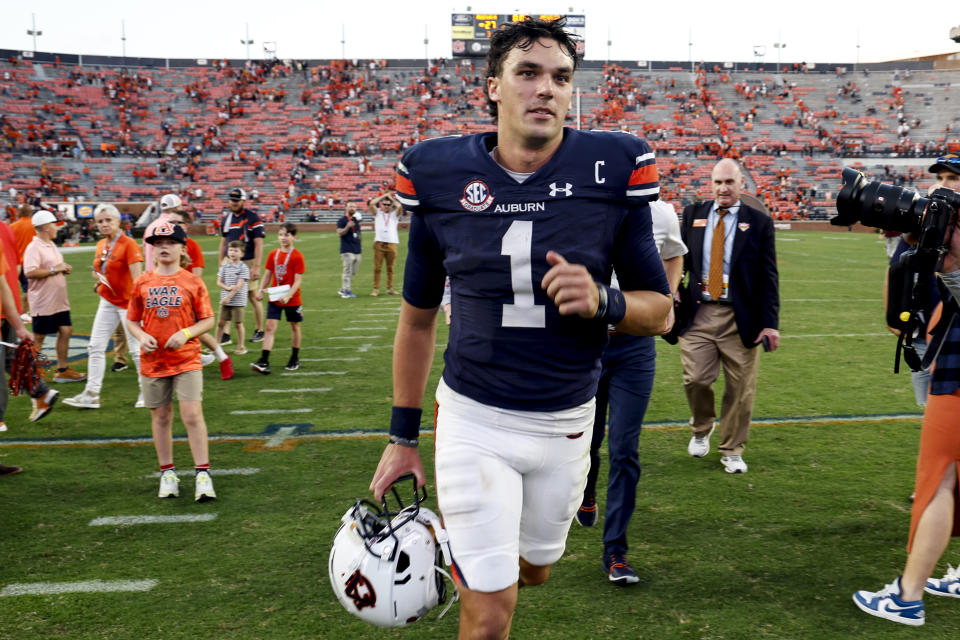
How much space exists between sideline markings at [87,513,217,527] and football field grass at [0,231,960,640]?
0.05ft

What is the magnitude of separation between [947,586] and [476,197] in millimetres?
3036

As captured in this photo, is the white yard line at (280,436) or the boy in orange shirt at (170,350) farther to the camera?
the white yard line at (280,436)

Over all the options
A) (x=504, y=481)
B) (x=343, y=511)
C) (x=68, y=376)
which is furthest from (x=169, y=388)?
(x=68, y=376)

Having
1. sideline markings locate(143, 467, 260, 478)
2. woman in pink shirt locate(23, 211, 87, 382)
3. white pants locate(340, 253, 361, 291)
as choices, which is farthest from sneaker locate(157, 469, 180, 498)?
white pants locate(340, 253, 361, 291)

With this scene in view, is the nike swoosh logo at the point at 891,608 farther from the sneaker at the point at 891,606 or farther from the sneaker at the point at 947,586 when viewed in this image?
the sneaker at the point at 947,586

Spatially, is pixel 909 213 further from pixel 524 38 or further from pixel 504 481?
pixel 504 481

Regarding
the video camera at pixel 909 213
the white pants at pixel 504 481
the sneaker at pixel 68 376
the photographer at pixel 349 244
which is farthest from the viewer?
the photographer at pixel 349 244

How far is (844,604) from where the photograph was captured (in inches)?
147

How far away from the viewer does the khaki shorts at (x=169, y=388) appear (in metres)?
5.15

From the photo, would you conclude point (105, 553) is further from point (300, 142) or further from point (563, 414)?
point (300, 142)

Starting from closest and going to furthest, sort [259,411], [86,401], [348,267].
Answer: [259,411] < [86,401] < [348,267]

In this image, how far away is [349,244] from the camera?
15227mm

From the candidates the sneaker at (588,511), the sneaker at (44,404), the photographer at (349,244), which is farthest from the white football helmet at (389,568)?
the photographer at (349,244)

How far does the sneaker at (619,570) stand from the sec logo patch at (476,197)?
7.36 ft
